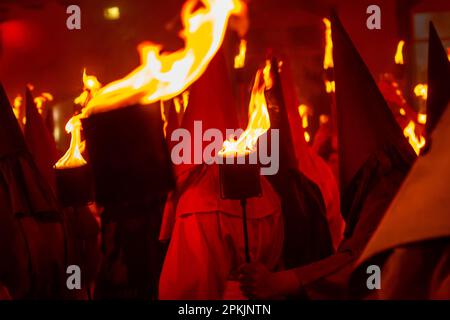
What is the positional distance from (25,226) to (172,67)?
93 centimetres

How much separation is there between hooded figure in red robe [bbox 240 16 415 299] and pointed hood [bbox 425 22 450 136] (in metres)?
0.17

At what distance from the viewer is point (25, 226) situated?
245 centimetres

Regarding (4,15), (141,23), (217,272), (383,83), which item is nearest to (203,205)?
(217,272)

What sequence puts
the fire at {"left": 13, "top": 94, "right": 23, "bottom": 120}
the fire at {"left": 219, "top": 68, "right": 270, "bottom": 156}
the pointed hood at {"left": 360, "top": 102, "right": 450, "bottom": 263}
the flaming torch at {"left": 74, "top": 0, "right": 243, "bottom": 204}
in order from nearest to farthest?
the pointed hood at {"left": 360, "top": 102, "right": 450, "bottom": 263} < the flaming torch at {"left": 74, "top": 0, "right": 243, "bottom": 204} < the fire at {"left": 219, "top": 68, "right": 270, "bottom": 156} < the fire at {"left": 13, "top": 94, "right": 23, "bottom": 120}

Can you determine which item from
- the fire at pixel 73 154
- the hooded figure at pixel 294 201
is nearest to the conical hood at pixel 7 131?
the fire at pixel 73 154

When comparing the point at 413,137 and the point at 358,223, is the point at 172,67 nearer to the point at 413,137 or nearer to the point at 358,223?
the point at 358,223

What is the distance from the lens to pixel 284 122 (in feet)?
8.80

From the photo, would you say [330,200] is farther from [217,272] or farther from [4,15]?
[4,15]

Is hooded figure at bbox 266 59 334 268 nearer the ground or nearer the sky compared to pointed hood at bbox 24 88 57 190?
nearer the ground

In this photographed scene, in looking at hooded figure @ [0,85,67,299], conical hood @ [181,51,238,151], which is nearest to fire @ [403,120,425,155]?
conical hood @ [181,51,238,151]

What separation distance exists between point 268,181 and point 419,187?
1534 millimetres

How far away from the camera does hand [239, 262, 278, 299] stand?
2.19 meters

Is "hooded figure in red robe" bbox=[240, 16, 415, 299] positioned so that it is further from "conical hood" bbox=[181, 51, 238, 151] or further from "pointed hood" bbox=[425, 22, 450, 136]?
A: "conical hood" bbox=[181, 51, 238, 151]

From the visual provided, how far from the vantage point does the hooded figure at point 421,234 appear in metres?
1.04
